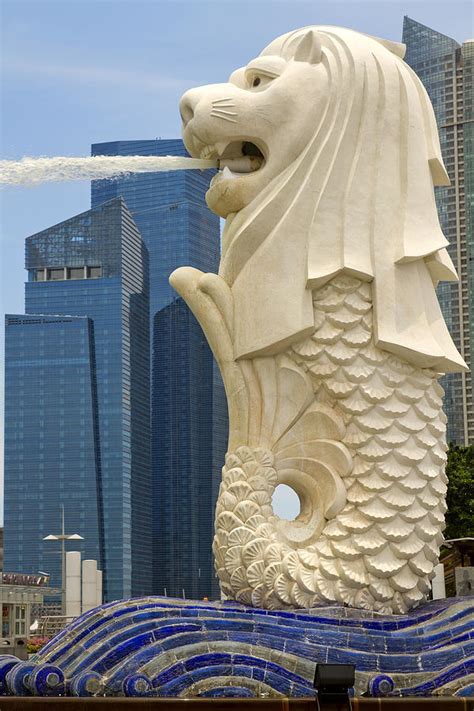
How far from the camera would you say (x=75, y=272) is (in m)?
70.5

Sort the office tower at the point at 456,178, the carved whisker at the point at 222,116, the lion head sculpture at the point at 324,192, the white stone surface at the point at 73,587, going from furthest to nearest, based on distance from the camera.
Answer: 1. the office tower at the point at 456,178
2. the white stone surface at the point at 73,587
3. the carved whisker at the point at 222,116
4. the lion head sculpture at the point at 324,192

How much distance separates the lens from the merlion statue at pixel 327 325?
492 inches

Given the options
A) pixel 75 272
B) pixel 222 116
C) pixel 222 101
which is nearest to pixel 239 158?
pixel 222 116

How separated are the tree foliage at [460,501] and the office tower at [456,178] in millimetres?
7676

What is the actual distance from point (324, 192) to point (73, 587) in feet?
46.6

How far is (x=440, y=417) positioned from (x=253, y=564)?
8.20ft

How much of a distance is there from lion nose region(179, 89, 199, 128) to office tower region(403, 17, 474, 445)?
23.7 m

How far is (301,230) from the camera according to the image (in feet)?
42.6

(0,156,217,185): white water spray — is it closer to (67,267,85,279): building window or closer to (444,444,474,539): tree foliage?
(444,444,474,539): tree foliage

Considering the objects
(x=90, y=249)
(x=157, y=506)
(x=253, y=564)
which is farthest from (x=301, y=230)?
(x=90, y=249)

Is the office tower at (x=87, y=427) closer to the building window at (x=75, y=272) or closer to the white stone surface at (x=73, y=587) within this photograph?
the building window at (x=75, y=272)

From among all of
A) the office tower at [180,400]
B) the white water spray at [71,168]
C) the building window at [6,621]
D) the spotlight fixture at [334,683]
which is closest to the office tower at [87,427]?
the office tower at [180,400]

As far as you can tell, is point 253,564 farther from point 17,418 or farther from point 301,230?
point 17,418

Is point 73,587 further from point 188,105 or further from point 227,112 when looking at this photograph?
point 227,112
